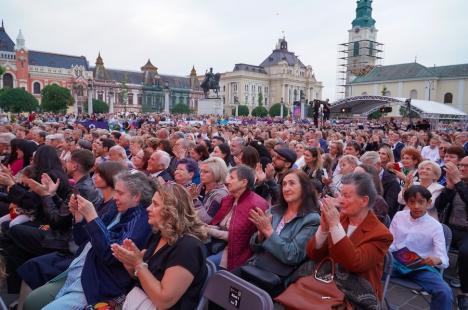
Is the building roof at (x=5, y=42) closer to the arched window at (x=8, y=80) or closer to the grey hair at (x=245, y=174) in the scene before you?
the arched window at (x=8, y=80)

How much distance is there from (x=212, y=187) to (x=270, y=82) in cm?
10539

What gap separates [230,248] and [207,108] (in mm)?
38597

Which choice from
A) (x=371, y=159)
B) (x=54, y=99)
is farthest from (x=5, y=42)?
(x=371, y=159)

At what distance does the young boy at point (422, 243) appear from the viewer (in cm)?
368

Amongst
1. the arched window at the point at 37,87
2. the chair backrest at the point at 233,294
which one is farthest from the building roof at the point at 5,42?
the chair backrest at the point at 233,294

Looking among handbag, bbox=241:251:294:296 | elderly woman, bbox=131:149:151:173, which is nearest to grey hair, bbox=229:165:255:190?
handbag, bbox=241:251:294:296

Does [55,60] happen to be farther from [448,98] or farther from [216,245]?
[216,245]

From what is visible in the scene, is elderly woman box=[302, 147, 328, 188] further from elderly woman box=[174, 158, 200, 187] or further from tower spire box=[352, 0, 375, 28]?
tower spire box=[352, 0, 375, 28]

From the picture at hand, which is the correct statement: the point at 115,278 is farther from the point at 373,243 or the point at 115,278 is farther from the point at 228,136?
the point at 228,136

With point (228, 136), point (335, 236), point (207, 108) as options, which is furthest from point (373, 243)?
point (207, 108)

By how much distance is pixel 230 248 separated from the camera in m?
3.83

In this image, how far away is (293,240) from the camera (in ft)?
10.8

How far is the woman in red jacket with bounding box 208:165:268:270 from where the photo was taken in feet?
12.5

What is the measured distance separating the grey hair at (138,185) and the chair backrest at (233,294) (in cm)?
123
